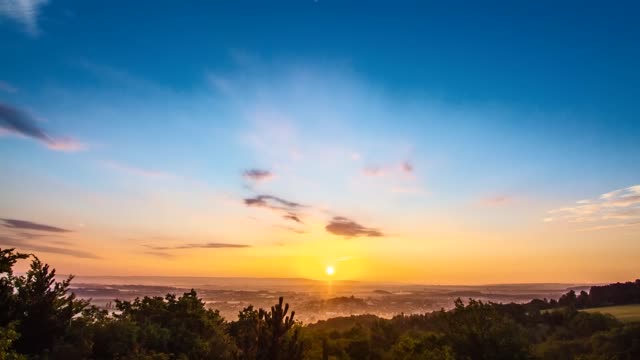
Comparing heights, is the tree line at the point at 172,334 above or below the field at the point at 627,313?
above

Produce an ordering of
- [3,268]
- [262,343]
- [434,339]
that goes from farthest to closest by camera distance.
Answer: [434,339], [3,268], [262,343]

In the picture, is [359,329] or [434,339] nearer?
[434,339]

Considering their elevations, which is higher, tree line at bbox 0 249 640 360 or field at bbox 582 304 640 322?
tree line at bbox 0 249 640 360

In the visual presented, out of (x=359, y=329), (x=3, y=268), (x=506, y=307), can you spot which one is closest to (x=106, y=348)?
(x=3, y=268)

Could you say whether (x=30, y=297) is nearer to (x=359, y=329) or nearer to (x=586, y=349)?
(x=359, y=329)

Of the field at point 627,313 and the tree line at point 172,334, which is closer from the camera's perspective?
the tree line at point 172,334

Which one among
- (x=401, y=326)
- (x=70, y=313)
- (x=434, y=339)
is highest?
(x=70, y=313)

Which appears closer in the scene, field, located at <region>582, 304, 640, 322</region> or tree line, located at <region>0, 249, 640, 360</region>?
tree line, located at <region>0, 249, 640, 360</region>

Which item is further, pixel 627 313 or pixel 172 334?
pixel 627 313

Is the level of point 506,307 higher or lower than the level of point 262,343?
lower

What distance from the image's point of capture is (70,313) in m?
35.5

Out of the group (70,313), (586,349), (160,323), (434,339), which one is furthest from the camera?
(586,349)

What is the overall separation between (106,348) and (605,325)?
92.5 meters

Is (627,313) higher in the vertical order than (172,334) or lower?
lower
